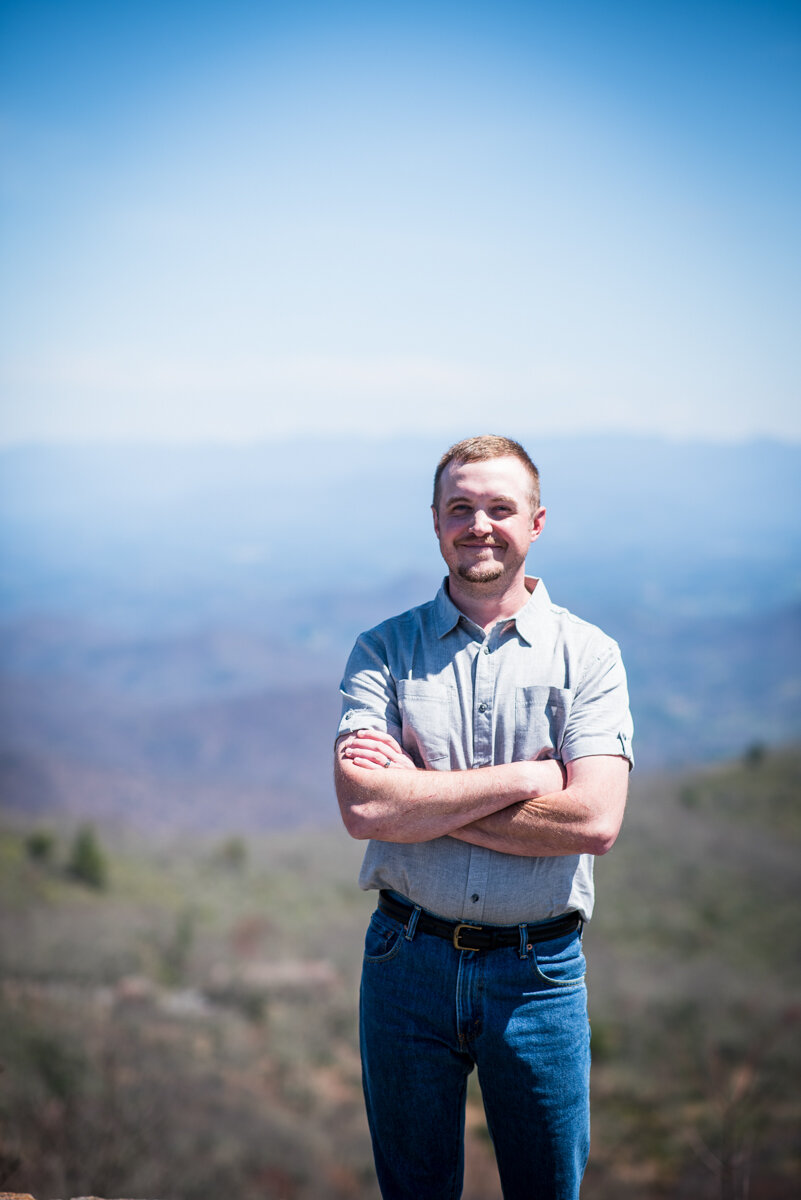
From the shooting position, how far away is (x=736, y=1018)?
5328 centimetres

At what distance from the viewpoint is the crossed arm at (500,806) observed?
2.93 m

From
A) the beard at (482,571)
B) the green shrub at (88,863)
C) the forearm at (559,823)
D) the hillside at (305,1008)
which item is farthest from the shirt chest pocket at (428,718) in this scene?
the green shrub at (88,863)

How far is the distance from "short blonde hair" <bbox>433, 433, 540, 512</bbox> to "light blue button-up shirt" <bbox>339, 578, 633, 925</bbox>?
363 millimetres

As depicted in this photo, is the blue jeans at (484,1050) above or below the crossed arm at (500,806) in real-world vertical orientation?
below

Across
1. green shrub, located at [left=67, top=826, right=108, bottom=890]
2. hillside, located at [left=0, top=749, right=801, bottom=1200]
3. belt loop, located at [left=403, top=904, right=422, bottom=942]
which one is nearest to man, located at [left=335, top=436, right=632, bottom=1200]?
belt loop, located at [left=403, top=904, right=422, bottom=942]

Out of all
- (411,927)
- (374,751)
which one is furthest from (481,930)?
(374,751)

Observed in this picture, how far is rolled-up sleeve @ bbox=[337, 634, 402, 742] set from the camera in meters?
3.15

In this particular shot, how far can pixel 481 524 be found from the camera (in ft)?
9.98

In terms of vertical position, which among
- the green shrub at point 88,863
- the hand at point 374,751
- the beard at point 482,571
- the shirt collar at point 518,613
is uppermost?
the beard at point 482,571

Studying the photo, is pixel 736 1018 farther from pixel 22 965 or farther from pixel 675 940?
pixel 22 965

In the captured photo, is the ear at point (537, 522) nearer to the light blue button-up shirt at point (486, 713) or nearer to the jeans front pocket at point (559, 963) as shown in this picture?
the light blue button-up shirt at point (486, 713)

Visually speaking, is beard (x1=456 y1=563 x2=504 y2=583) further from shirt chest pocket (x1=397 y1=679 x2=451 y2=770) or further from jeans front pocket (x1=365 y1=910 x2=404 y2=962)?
jeans front pocket (x1=365 y1=910 x2=404 y2=962)

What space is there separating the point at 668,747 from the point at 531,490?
92905 mm

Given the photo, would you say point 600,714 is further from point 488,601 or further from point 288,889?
point 288,889
